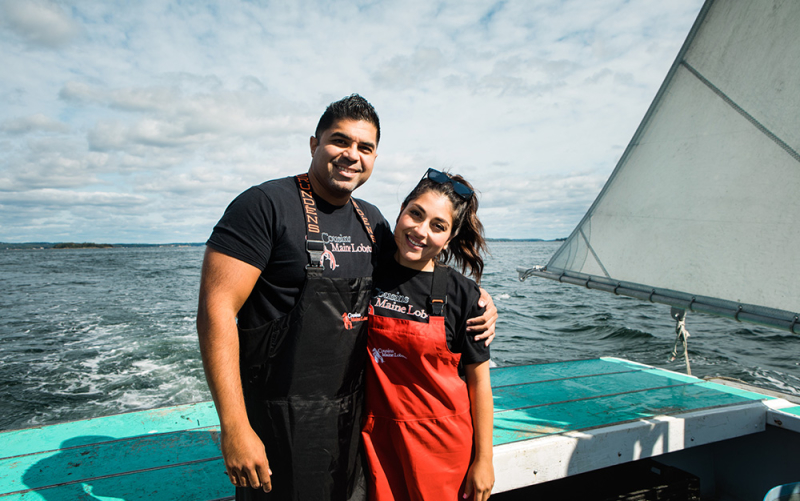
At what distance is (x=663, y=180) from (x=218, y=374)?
515 centimetres

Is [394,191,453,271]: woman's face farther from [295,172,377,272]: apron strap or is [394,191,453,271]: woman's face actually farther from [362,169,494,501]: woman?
[295,172,377,272]: apron strap

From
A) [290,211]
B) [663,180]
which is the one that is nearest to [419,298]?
[290,211]

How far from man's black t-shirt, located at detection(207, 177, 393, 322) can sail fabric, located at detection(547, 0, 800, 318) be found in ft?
10.7

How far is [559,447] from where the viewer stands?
2.69 m

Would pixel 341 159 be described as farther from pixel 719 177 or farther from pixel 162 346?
pixel 162 346

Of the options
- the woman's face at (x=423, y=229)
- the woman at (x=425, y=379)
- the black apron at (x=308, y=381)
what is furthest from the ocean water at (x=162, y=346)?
the woman's face at (x=423, y=229)

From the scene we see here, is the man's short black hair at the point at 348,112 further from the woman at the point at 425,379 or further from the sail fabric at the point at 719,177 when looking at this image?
the sail fabric at the point at 719,177

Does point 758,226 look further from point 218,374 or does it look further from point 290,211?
point 218,374

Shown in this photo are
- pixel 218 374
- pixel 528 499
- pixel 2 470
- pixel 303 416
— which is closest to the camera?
pixel 218 374

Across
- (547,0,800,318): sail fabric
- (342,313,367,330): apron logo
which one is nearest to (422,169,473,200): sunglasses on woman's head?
(342,313,367,330): apron logo

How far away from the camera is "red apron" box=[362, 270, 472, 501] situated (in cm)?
185

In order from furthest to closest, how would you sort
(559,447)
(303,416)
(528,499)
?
(528,499) < (559,447) < (303,416)

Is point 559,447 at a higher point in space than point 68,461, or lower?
higher

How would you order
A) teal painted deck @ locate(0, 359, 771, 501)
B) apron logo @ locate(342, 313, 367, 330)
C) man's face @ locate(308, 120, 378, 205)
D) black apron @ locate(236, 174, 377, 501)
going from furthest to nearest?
teal painted deck @ locate(0, 359, 771, 501) < man's face @ locate(308, 120, 378, 205) < apron logo @ locate(342, 313, 367, 330) < black apron @ locate(236, 174, 377, 501)
